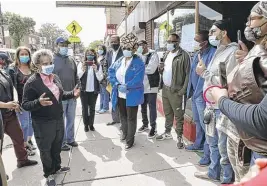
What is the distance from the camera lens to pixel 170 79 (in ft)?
14.0

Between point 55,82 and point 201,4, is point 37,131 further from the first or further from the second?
point 201,4

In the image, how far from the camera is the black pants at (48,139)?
299 cm

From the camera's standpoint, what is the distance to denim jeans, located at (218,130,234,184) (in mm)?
2650

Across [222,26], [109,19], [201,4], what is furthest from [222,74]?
[109,19]

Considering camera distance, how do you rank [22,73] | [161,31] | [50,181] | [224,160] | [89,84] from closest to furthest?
1. [224,160]
2. [50,181]
3. [22,73]
4. [89,84]
5. [161,31]

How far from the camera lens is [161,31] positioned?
26.2 ft

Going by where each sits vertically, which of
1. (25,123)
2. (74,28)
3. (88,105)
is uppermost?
(74,28)

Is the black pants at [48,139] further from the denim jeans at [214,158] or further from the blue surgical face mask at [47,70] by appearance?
the denim jeans at [214,158]

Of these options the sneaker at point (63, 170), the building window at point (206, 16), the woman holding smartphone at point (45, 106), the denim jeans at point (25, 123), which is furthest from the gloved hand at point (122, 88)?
the building window at point (206, 16)

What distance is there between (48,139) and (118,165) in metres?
1.17

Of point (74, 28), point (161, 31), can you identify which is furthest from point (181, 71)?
point (74, 28)

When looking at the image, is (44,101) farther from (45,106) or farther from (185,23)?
(185,23)

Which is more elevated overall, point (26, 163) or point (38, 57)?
point (38, 57)

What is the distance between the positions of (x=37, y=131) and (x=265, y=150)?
2484 millimetres
